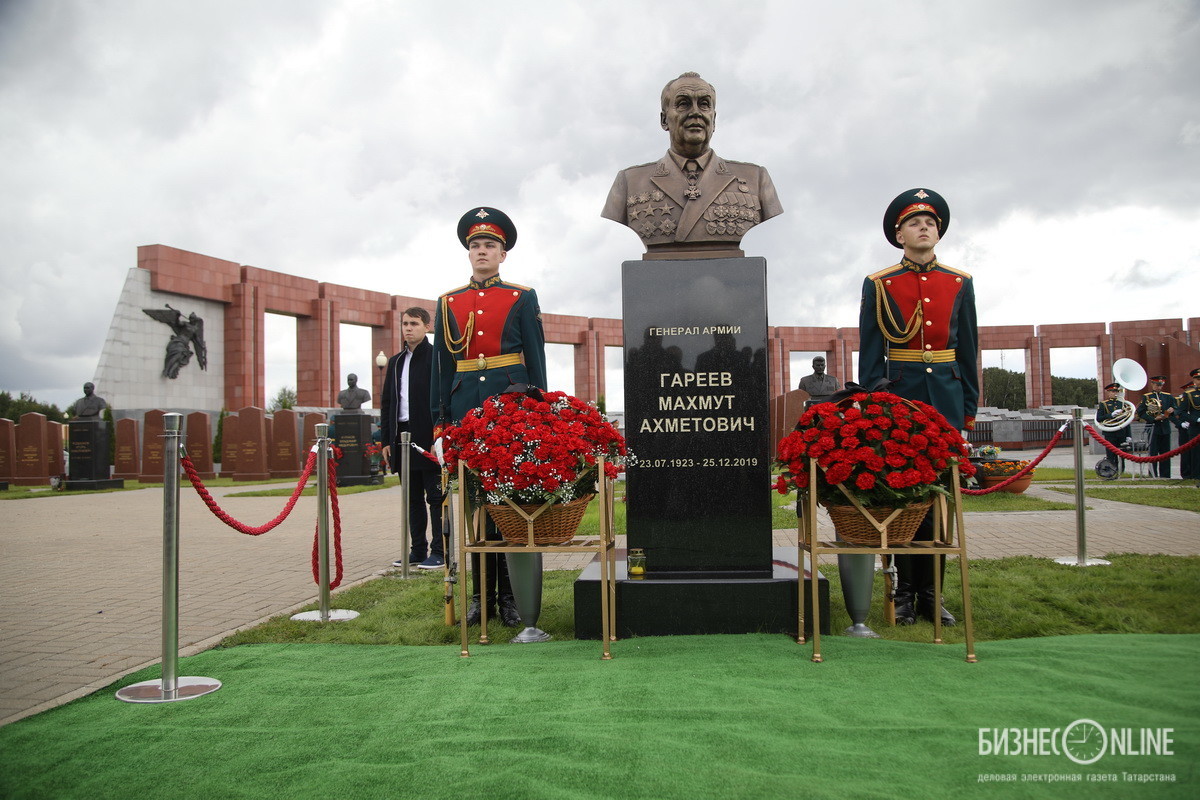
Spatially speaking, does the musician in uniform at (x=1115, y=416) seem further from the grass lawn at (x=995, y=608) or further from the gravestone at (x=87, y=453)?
the gravestone at (x=87, y=453)

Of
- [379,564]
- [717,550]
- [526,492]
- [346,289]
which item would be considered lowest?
[379,564]

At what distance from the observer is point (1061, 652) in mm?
3168

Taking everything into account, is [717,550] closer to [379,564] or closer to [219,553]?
[379,564]

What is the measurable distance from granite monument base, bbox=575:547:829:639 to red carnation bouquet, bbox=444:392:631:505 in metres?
0.57

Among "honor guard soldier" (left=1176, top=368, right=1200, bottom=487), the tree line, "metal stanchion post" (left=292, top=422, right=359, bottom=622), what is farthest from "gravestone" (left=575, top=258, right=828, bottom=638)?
the tree line

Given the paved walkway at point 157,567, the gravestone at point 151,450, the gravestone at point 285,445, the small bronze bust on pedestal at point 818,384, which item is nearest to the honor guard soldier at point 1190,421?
the paved walkway at point 157,567

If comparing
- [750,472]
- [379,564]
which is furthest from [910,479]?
[379,564]

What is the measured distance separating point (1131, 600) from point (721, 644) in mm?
2428

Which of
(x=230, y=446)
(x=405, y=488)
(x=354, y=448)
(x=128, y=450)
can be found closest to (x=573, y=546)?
(x=405, y=488)

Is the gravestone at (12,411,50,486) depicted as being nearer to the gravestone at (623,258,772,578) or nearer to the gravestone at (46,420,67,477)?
the gravestone at (46,420,67,477)

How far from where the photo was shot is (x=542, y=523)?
3654 millimetres

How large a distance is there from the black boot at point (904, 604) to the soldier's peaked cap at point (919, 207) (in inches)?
76.5

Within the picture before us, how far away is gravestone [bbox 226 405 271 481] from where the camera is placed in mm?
18453

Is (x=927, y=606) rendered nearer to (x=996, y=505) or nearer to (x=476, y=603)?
(x=476, y=603)
